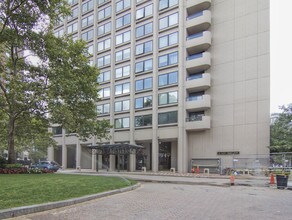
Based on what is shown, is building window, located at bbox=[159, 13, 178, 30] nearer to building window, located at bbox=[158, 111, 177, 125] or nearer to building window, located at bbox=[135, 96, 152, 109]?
building window, located at bbox=[135, 96, 152, 109]

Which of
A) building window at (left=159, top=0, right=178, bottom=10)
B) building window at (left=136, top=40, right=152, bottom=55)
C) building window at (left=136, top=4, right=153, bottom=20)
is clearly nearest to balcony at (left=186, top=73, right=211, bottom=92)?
building window at (left=136, top=40, right=152, bottom=55)

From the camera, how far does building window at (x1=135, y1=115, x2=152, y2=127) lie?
44938 millimetres

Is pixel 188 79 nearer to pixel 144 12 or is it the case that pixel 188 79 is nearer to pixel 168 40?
pixel 168 40

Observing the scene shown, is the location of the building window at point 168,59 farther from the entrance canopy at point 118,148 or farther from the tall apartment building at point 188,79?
the entrance canopy at point 118,148

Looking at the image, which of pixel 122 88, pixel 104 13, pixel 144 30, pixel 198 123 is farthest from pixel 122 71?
pixel 198 123

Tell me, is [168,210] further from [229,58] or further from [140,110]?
[140,110]

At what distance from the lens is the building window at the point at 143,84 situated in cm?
4567

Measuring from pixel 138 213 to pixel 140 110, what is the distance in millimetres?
37159

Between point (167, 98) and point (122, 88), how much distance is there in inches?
361

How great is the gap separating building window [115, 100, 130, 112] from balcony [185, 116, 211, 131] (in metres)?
11.0

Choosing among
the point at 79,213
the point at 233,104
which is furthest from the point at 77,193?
the point at 233,104

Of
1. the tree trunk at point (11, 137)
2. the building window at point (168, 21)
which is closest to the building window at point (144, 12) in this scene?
the building window at point (168, 21)

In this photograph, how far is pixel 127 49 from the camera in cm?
4925

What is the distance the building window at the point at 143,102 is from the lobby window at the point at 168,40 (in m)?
7.49
